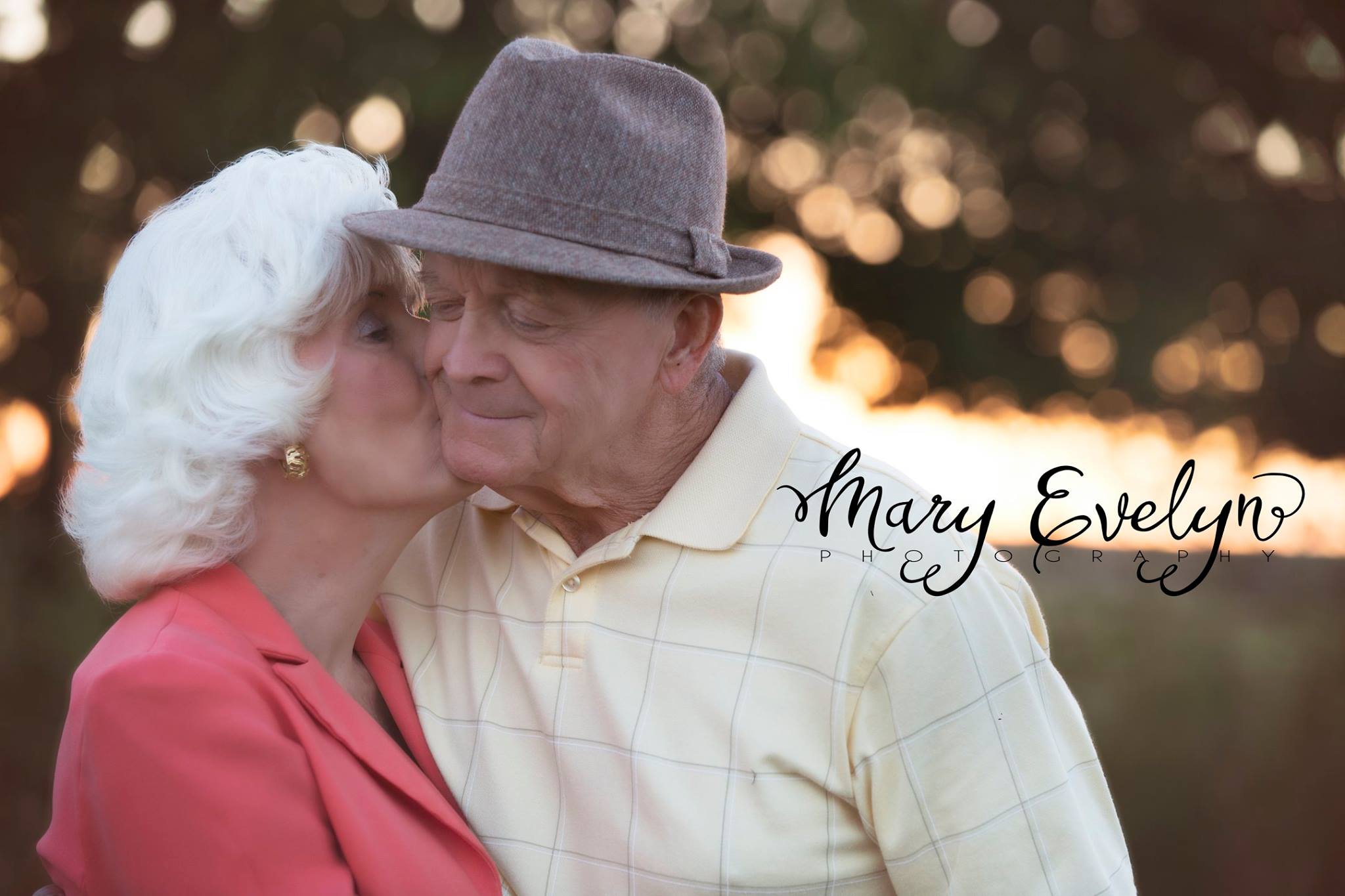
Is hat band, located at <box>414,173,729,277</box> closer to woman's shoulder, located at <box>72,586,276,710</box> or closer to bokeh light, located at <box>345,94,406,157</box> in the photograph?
woman's shoulder, located at <box>72,586,276,710</box>

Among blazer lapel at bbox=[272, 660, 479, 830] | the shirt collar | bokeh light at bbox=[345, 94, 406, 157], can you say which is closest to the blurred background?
bokeh light at bbox=[345, 94, 406, 157]

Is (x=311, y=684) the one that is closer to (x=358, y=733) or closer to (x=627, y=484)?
(x=358, y=733)

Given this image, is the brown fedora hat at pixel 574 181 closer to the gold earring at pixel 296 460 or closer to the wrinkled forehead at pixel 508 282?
the wrinkled forehead at pixel 508 282

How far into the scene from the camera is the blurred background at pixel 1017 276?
4.89m

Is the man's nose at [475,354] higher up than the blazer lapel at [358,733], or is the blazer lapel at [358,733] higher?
the man's nose at [475,354]

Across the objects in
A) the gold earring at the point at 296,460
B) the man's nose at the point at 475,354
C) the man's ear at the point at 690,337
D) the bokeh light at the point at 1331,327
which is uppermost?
the bokeh light at the point at 1331,327

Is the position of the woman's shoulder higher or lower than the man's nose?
lower

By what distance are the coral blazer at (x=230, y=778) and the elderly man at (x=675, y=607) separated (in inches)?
7.8

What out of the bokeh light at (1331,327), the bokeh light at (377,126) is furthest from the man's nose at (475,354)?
the bokeh light at (1331,327)

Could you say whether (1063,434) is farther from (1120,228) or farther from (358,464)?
(358,464)

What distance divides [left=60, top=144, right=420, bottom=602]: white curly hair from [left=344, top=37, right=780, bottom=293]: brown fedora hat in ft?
0.52

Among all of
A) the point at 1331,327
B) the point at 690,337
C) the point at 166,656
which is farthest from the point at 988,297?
the point at 166,656

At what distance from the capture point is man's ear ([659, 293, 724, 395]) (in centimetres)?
203

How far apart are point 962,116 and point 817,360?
4.14ft
